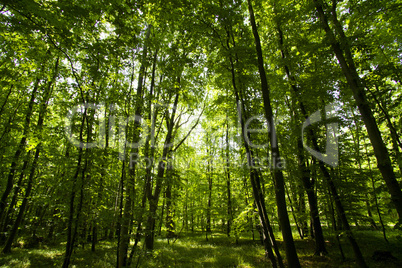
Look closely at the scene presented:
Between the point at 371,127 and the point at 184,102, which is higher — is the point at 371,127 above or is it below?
below

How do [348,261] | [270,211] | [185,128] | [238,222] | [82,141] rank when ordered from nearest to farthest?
[82,141]
[348,261]
[238,222]
[270,211]
[185,128]

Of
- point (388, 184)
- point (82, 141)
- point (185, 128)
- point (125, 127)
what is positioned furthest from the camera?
point (185, 128)

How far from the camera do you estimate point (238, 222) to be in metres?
8.27

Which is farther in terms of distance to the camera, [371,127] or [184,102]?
[184,102]

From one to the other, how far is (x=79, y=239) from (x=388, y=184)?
7514 millimetres

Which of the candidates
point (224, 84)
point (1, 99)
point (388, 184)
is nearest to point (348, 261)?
point (388, 184)

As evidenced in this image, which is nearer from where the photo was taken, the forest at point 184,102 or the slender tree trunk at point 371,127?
the slender tree trunk at point 371,127

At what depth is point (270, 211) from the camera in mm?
10852

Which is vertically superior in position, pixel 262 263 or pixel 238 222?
pixel 238 222

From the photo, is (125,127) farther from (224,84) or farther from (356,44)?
(356,44)

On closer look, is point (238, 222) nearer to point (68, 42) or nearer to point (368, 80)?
point (368, 80)

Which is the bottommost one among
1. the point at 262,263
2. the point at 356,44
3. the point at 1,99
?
the point at 262,263

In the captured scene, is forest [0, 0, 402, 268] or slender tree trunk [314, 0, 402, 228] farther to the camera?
forest [0, 0, 402, 268]

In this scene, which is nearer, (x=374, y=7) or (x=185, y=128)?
(x=374, y=7)
